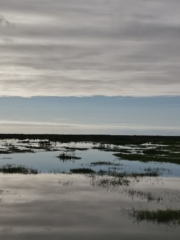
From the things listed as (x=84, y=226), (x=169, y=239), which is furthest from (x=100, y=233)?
(x=169, y=239)

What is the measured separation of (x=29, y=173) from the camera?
34156 mm

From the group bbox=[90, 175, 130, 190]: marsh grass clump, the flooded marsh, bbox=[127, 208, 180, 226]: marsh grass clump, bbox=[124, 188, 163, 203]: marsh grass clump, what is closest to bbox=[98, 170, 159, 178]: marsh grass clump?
the flooded marsh

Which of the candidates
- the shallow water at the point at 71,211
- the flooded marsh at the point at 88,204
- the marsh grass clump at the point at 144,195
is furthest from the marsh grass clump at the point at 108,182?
the marsh grass clump at the point at 144,195

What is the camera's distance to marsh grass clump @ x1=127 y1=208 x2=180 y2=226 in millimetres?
18094

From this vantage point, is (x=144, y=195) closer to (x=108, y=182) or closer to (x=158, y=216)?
(x=108, y=182)

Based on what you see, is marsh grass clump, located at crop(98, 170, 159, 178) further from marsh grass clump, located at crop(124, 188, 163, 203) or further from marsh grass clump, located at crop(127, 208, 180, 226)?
marsh grass clump, located at crop(127, 208, 180, 226)

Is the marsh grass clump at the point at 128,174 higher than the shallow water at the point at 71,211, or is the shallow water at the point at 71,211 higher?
the marsh grass clump at the point at 128,174

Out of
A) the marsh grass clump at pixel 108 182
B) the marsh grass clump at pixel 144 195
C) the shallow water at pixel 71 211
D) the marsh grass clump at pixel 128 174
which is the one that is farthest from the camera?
the marsh grass clump at pixel 128 174

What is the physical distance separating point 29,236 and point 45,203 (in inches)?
242

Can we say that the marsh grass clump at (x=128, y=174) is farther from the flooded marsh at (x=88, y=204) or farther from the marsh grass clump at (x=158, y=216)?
the marsh grass clump at (x=158, y=216)

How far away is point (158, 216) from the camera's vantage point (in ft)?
60.7

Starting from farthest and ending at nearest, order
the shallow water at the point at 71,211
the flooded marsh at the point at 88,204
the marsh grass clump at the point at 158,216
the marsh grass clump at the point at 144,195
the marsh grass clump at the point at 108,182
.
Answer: the marsh grass clump at the point at 108,182 < the marsh grass clump at the point at 144,195 < the marsh grass clump at the point at 158,216 < the flooded marsh at the point at 88,204 < the shallow water at the point at 71,211

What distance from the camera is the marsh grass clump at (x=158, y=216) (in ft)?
59.4

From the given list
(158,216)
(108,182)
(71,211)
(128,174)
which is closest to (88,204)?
(71,211)
